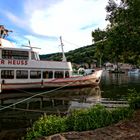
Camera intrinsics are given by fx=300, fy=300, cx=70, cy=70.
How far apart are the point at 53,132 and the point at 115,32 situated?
6.31 metres

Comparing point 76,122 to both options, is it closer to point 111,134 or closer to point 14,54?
point 111,134

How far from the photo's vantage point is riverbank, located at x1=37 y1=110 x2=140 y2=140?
9742 millimetres

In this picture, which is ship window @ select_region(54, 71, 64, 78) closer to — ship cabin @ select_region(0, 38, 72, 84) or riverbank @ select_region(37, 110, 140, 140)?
ship cabin @ select_region(0, 38, 72, 84)

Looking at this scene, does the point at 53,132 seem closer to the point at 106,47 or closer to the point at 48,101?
the point at 106,47

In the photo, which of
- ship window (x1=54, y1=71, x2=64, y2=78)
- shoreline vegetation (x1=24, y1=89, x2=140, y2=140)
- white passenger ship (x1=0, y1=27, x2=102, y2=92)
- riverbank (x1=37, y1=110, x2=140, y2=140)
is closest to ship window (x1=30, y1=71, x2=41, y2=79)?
white passenger ship (x1=0, y1=27, x2=102, y2=92)

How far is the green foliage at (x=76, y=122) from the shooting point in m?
10.5

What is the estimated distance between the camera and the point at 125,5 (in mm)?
14992

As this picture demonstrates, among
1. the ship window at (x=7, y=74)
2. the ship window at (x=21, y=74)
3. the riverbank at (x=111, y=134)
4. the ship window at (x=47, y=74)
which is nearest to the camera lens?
the riverbank at (x=111, y=134)

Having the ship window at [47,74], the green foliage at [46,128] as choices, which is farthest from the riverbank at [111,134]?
the ship window at [47,74]

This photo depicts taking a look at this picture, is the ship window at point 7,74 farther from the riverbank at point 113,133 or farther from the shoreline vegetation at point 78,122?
the riverbank at point 113,133

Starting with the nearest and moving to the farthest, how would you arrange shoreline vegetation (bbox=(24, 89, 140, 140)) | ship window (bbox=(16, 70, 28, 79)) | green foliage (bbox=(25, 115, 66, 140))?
1. green foliage (bbox=(25, 115, 66, 140))
2. shoreline vegetation (bbox=(24, 89, 140, 140))
3. ship window (bbox=(16, 70, 28, 79))

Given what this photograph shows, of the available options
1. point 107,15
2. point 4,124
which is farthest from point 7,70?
point 107,15

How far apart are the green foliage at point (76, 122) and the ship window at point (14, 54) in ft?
91.6

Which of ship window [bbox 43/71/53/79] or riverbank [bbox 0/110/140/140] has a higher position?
ship window [bbox 43/71/53/79]
